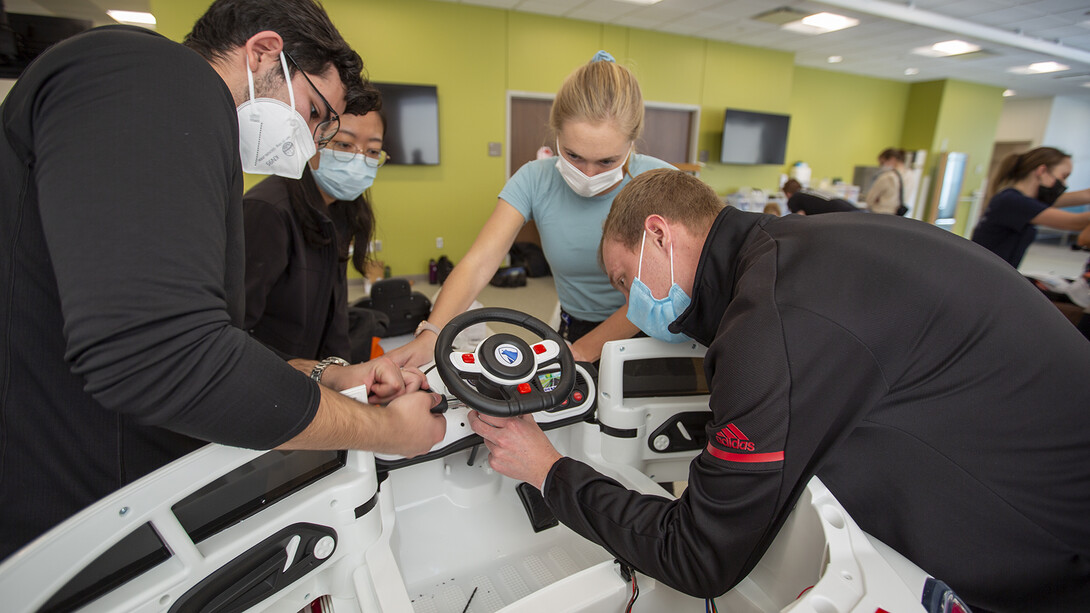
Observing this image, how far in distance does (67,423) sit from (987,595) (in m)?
1.38

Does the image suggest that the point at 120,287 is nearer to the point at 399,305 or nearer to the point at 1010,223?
the point at 399,305

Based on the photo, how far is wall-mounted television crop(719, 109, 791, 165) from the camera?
24.4 feet

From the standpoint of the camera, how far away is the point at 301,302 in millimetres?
1528

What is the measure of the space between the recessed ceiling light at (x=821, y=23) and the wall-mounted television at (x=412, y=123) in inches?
175

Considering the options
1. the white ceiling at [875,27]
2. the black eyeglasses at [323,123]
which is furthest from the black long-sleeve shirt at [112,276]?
the white ceiling at [875,27]

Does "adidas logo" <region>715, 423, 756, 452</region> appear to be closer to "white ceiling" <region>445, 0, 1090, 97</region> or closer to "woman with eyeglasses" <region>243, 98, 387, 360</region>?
"woman with eyeglasses" <region>243, 98, 387, 360</region>

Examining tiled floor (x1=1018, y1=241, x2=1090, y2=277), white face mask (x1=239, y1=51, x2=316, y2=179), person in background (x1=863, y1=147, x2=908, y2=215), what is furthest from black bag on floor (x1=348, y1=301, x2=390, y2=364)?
tiled floor (x1=1018, y1=241, x2=1090, y2=277)

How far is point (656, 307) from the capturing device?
45.3 inches

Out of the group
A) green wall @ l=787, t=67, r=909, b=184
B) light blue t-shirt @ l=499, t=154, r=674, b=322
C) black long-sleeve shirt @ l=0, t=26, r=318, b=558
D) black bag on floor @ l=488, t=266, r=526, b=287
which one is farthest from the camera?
green wall @ l=787, t=67, r=909, b=184

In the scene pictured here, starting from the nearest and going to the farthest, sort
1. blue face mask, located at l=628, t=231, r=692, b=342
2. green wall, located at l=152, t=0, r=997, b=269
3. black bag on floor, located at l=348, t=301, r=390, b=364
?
1. blue face mask, located at l=628, t=231, r=692, b=342
2. black bag on floor, located at l=348, t=301, r=390, b=364
3. green wall, located at l=152, t=0, r=997, b=269

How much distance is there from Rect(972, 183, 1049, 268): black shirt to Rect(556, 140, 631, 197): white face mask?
3.13 m

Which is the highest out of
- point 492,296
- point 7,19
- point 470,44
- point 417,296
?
point 470,44

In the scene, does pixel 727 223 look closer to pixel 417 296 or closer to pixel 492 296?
pixel 417 296

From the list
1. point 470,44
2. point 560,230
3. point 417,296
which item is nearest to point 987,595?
point 560,230
